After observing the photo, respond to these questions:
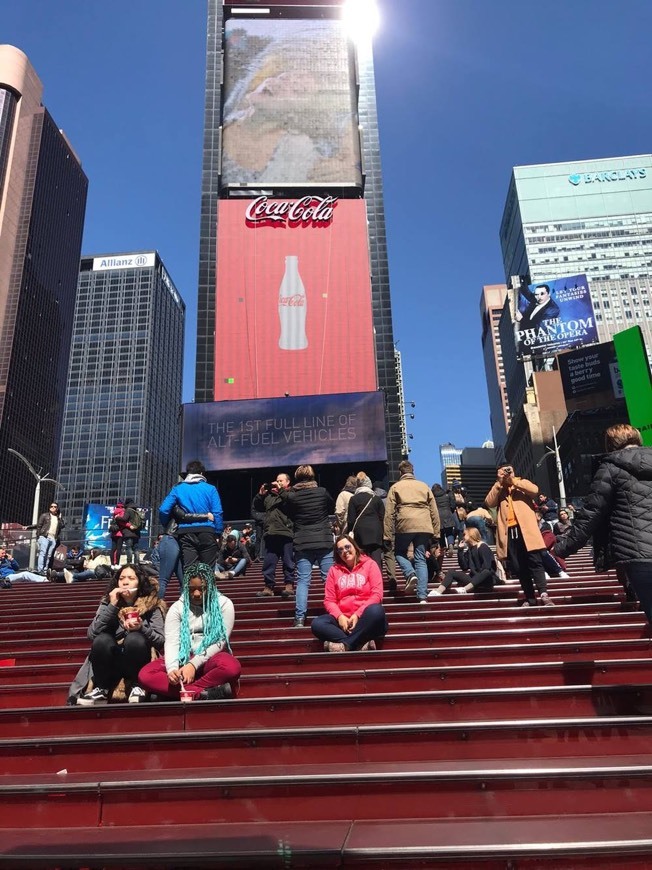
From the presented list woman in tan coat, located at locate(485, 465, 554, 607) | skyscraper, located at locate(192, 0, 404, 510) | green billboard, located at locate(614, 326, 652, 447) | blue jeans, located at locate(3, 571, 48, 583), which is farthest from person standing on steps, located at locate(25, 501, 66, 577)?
green billboard, located at locate(614, 326, 652, 447)

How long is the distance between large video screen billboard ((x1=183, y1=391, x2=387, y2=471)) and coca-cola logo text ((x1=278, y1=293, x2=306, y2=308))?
8.20m

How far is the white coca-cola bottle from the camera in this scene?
1578 inches

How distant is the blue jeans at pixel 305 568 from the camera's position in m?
6.88

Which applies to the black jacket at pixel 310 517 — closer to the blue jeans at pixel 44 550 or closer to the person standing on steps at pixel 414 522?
the person standing on steps at pixel 414 522

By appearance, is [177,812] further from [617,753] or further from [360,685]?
[617,753]

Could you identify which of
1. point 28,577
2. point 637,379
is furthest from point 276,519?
point 637,379

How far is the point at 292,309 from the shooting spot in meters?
40.5

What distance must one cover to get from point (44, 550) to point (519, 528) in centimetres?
1288

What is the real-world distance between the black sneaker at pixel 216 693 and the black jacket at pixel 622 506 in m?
2.69

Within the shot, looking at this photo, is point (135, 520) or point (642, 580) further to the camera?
point (135, 520)

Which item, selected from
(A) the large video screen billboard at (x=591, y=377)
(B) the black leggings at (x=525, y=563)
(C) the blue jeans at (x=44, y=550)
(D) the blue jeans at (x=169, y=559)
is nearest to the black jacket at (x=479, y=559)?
(B) the black leggings at (x=525, y=563)

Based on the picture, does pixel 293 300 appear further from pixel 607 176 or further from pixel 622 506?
pixel 607 176

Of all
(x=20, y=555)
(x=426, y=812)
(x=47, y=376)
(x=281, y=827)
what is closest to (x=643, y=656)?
(x=426, y=812)

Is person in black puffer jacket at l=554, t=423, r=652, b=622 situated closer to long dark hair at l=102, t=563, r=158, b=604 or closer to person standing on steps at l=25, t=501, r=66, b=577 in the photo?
long dark hair at l=102, t=563, r=158, b=604
